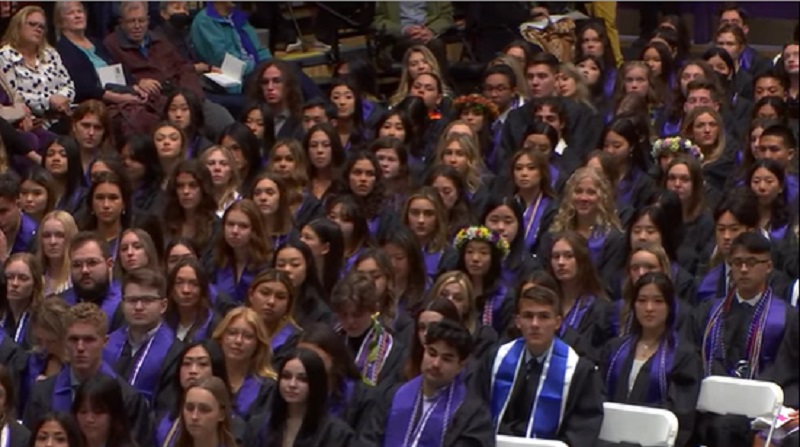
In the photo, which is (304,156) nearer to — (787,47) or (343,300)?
(343,300)

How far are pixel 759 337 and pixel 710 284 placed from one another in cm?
98

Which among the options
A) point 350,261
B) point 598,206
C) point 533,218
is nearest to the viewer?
point 350,261

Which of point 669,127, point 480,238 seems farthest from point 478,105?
point 480,238

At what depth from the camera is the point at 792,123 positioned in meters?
13.3

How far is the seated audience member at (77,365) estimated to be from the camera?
29.6 feet

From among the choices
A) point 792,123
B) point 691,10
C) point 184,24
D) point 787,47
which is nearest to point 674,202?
point 792,123

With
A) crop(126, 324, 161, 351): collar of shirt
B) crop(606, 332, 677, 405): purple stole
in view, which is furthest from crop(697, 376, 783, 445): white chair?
crop(126, 324, 161, 351): collar of shirt

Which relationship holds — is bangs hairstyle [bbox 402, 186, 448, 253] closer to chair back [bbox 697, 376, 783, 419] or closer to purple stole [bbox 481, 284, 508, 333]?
purple stole [bbox 481, 284, 508, 333]

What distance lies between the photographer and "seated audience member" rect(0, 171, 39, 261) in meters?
10.9

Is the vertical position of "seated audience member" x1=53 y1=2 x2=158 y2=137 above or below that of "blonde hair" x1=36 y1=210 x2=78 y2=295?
above

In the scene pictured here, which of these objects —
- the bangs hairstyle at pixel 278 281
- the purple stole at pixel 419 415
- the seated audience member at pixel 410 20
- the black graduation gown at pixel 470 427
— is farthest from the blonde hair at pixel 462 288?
the seated audience member at pixel 410 20

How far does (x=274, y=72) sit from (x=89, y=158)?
1501 millimetres

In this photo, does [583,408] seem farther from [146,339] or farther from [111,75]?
[111,75]

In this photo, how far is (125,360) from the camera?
9.60m
